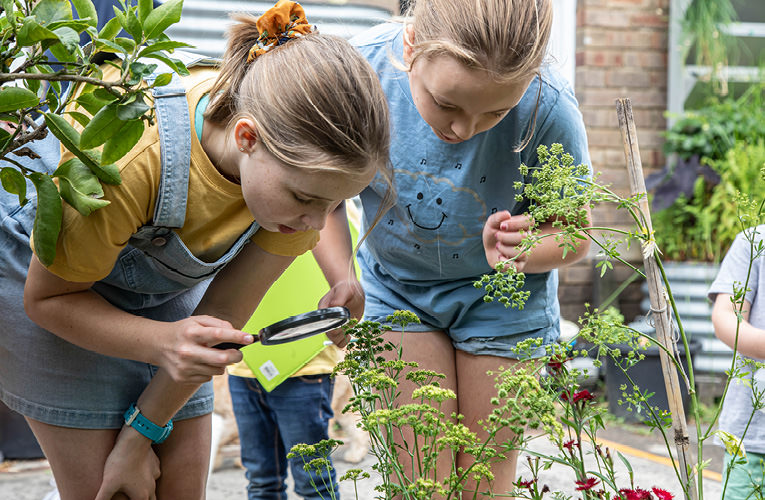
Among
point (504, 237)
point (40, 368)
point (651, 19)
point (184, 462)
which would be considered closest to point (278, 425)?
point (184, 462)

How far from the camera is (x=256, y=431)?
235cm

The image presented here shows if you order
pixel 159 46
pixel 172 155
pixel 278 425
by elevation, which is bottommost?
pixel 278 425

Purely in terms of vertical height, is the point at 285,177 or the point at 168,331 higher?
the point at 285,177

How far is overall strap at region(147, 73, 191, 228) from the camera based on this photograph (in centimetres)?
127

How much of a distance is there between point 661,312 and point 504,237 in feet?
1.35

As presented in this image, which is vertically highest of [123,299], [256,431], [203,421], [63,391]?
[123,299]

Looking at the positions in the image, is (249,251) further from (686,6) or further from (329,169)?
(686,6)

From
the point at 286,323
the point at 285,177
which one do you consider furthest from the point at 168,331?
the point at 285,177

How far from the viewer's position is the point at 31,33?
31.2 inches

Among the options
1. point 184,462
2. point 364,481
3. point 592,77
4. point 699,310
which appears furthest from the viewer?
point 592,77

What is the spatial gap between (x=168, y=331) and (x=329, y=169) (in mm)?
395

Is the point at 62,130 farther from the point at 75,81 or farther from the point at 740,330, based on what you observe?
the point at 740,330

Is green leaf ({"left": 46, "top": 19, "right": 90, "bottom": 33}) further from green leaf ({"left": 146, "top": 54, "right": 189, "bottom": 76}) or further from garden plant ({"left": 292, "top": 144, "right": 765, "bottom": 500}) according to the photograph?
garden plant ({"left": 292, "top": 144, "right": 765, "bottom": 500})

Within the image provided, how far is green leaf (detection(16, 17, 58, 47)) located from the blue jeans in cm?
158
